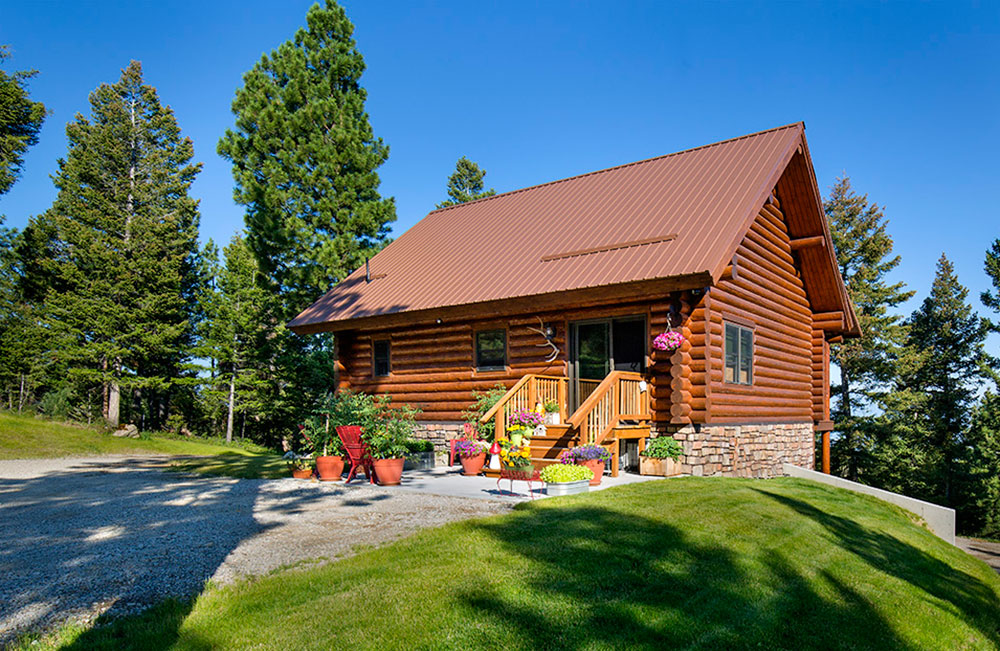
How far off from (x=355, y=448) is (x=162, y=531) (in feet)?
14.6

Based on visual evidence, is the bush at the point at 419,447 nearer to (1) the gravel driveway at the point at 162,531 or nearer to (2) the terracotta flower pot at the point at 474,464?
(2) the terracotta flower pot at the point at 474,464

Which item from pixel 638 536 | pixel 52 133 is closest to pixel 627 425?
pixel 638 536

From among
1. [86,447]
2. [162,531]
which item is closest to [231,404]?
[86,447]

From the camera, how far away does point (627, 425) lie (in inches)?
500

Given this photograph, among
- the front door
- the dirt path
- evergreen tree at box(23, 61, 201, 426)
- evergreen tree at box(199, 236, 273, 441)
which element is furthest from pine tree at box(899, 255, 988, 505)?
evergreen tree at box(23, 61, 201, 426)

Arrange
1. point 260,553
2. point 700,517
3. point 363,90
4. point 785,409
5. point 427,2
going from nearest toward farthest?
1. point 260,553
2. point 700,517
3. point 785,409
4. point 427,2
5. point 363,90

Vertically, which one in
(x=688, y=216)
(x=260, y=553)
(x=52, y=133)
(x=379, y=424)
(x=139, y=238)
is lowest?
(x=260, y=553)

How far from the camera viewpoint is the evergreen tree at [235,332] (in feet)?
108

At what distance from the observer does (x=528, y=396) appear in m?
13.4

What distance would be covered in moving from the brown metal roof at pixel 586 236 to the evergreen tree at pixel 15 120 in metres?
15.4

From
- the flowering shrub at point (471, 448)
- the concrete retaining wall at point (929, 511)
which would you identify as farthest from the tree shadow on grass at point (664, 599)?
the concrete retaining wall at point (929, 511)

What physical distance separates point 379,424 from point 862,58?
19518 mm

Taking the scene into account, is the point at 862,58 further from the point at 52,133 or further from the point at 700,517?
the point at 52,133

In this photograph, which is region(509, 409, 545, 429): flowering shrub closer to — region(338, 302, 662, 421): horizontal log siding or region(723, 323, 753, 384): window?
region(338, 302, 662, 421): horizontal log siding
